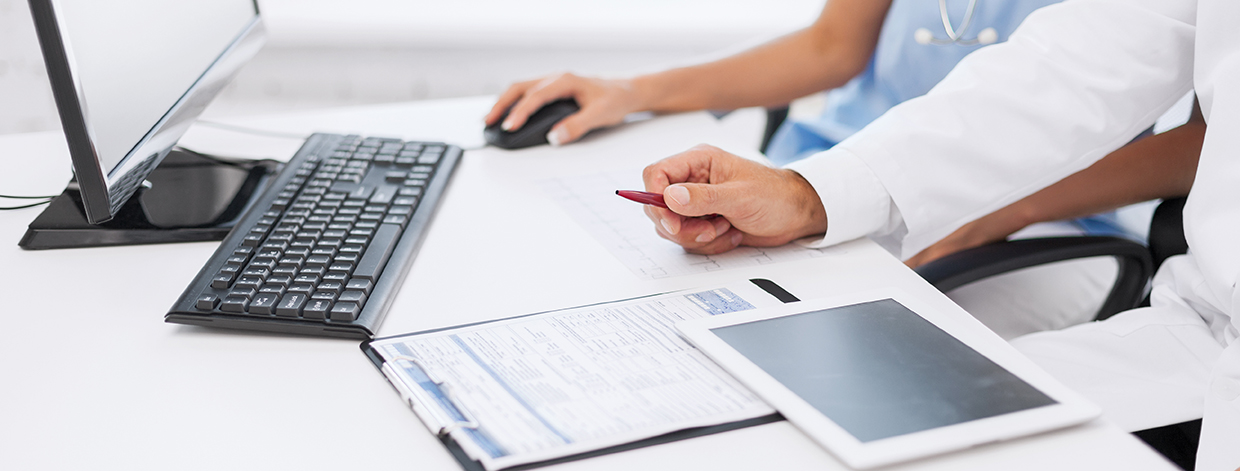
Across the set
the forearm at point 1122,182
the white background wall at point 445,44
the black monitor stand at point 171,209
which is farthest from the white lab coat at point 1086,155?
the white background wall at point 445,44

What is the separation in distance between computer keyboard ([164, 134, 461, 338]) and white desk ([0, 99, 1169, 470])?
0.02 meters

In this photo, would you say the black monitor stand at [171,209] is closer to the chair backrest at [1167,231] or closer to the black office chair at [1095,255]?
the black office chair at [1095,255]

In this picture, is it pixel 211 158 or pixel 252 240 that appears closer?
pixel 252 240

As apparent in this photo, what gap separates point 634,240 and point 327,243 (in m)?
0.27

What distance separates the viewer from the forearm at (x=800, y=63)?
1.29 meters

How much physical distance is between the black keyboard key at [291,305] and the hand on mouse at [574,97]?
0.49 meters

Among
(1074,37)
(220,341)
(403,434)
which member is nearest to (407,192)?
(220,341)

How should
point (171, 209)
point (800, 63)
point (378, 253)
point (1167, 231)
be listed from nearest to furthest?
1. point (378, 253)
2. point (171, 209)
3. point (1167, 231)
4. point (800, 63)

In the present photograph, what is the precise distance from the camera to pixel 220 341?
62 cm

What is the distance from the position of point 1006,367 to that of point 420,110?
908 millimetres

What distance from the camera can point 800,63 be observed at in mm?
1328

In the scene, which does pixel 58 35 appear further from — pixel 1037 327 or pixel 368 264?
pixel 1037 327

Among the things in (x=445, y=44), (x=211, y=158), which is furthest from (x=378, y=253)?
(x=445, y=44)

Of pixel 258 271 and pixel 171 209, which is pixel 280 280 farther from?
pixel 171 209
